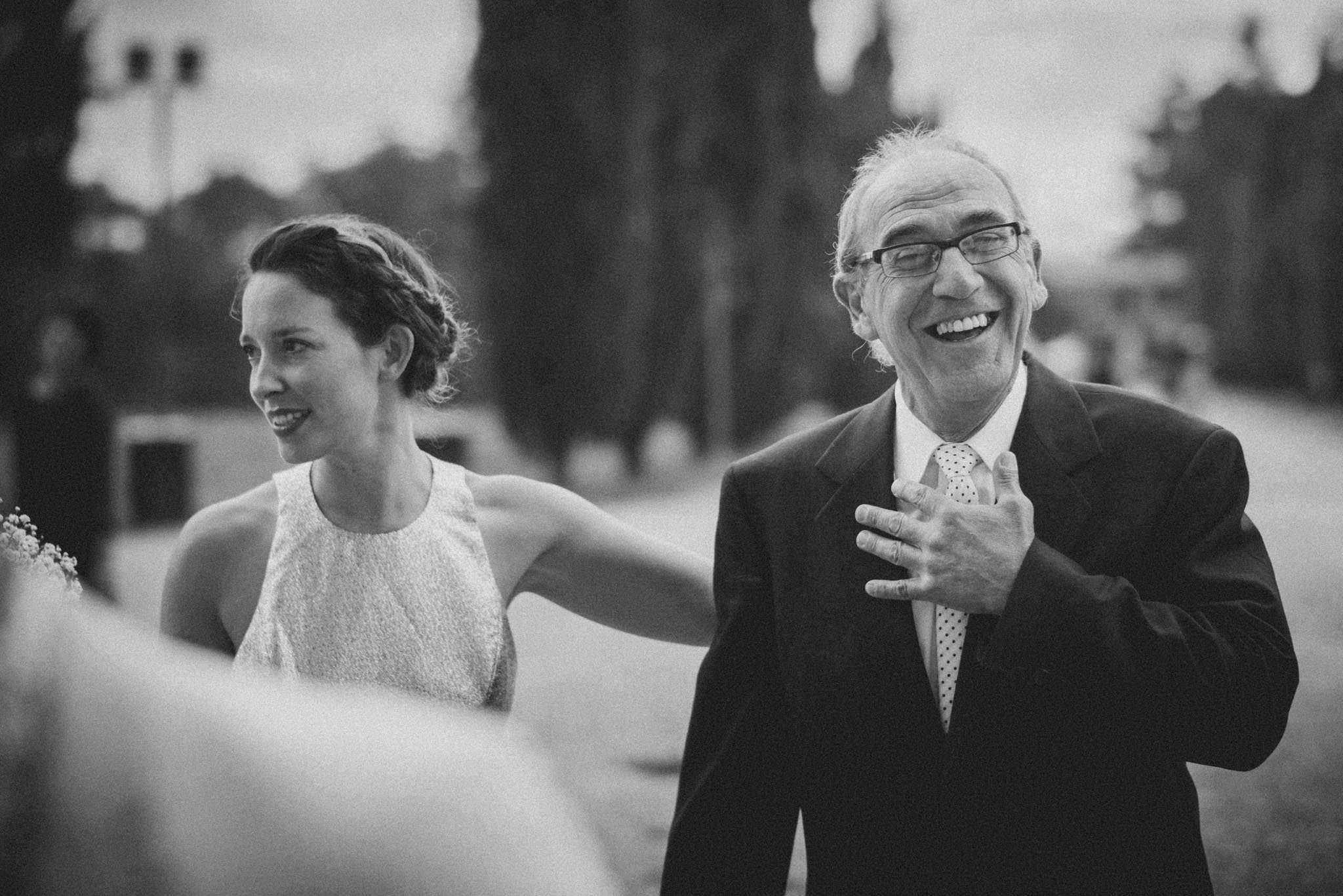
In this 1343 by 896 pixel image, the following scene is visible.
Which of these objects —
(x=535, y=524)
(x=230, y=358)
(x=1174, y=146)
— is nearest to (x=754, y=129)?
(x=230, y=358)

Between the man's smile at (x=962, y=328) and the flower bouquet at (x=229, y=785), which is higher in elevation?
the man's smile at (x=962, y=328)

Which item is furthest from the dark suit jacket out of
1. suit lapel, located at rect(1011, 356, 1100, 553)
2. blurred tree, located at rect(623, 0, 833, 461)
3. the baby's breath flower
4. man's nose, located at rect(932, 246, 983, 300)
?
blurred tree, located at rect(623, 0, 833, 461)

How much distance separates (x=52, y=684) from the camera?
0.72 metres

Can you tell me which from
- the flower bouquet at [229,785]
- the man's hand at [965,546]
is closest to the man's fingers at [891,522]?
the man's hand at [965,546]

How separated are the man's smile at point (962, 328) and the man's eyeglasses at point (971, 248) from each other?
0.11 m

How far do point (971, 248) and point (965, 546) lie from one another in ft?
2.10

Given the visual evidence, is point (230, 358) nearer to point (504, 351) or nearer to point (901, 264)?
point (504, 351)

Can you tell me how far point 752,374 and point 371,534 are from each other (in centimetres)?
2154

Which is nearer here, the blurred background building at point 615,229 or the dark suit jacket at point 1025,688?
the dark suit jacket at point 1025,688

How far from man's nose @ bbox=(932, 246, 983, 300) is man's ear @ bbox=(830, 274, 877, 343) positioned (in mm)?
250

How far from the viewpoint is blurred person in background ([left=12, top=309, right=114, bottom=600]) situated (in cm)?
716

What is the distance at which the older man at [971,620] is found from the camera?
82.7 inches

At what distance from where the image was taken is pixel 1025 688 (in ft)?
7.06

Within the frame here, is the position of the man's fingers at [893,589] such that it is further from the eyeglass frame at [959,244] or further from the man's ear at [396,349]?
the man's ear at [396,349]
